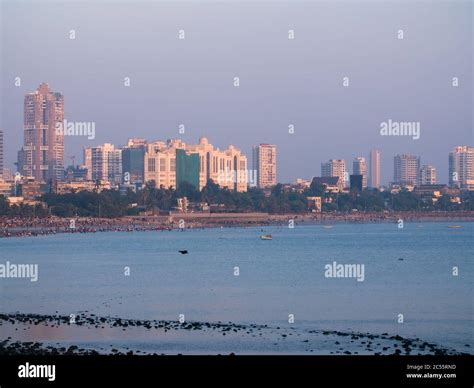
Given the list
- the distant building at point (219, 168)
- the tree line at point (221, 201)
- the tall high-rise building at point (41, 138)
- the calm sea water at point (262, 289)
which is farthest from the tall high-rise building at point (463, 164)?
the calm sea water at point (262, 289)

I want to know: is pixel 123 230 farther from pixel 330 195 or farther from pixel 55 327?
pixel 55 327

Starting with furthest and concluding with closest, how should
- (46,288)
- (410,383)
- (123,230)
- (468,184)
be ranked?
1. (468,184)
2. (123,230)
3. (46,288)
4. (410,383)

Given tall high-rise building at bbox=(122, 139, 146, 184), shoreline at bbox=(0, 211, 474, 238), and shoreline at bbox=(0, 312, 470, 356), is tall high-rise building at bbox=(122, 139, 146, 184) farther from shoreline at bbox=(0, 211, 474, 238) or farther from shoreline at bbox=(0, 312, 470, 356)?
shoreline at bbox=(0, 312, 470, 356)

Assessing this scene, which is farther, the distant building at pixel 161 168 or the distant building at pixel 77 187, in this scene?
the distant building at pixel 161 168

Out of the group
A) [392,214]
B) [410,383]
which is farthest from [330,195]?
[410,383]

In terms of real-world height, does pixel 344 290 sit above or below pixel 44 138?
below

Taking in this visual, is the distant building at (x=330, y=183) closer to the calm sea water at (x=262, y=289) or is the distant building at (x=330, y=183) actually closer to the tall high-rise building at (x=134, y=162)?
the tall high-rise building at (x=134, y=162)

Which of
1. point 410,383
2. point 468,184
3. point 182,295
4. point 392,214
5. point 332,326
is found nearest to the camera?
point 410,383
